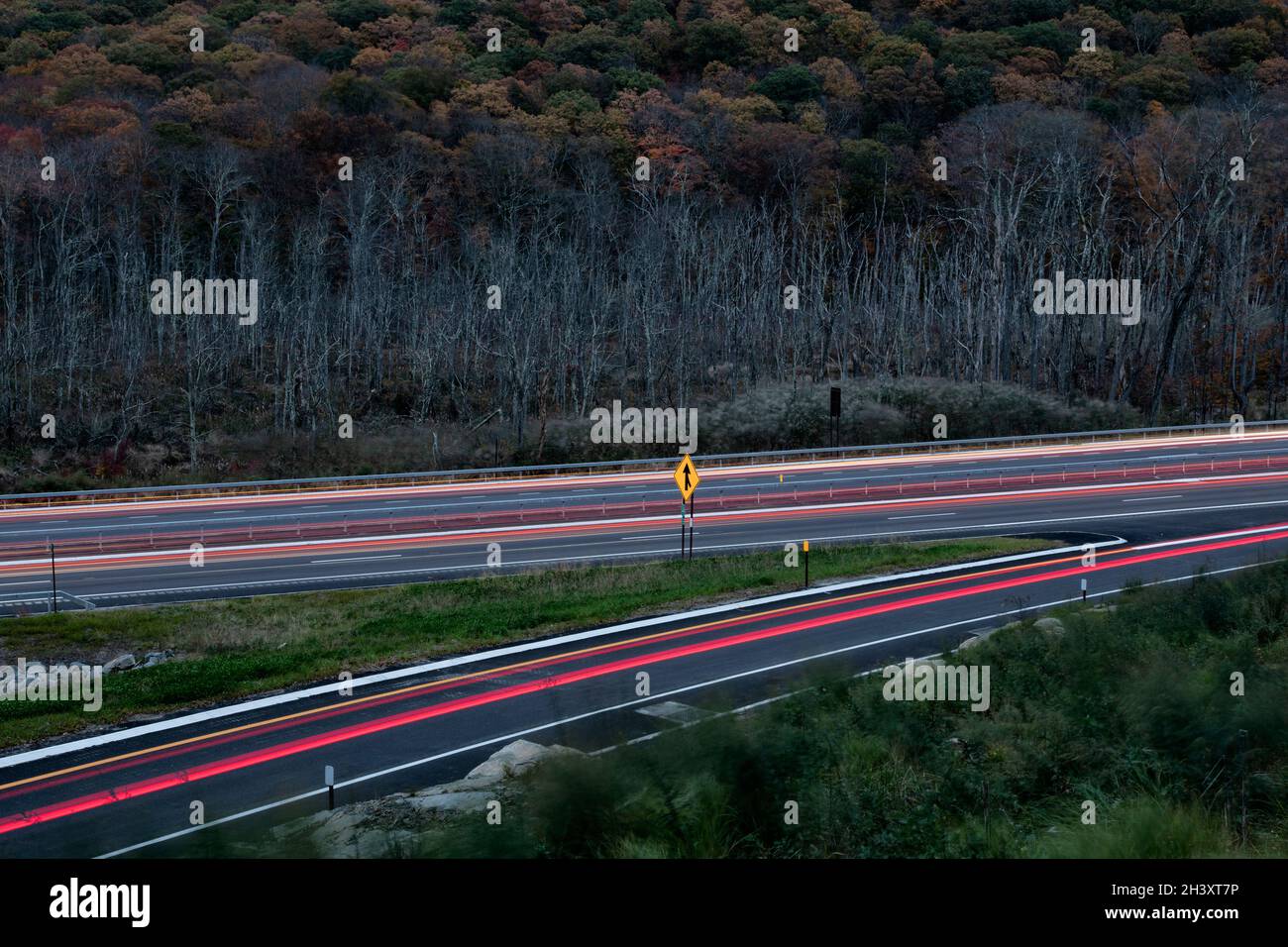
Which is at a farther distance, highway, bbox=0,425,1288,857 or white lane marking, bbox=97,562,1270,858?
highway, bbox=0,425,1288,857

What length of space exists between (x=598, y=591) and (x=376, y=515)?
11.8 metres

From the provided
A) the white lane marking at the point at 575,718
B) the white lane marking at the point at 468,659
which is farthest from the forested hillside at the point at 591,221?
the white lane marking at the point at 575,718

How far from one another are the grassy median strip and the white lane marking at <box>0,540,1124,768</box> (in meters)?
0.45

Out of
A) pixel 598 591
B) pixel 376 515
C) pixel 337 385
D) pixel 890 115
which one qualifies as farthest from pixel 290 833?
pixel 890 115

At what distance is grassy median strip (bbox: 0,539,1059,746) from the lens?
57.8ft

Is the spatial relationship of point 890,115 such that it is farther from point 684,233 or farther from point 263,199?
point 263,199

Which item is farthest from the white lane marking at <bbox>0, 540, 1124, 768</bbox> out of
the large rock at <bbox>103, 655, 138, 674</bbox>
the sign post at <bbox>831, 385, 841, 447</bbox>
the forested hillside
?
the forested hillside

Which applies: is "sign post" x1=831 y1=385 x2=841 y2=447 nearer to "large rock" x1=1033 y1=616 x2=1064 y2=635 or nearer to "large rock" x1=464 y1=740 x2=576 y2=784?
"large rock" x1=1033 y1=616 x2=1064 y2=635

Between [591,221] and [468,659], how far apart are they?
140ft

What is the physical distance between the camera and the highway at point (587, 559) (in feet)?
45.1

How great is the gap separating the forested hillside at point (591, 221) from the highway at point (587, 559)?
1114 cm

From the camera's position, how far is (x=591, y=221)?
5891 cm

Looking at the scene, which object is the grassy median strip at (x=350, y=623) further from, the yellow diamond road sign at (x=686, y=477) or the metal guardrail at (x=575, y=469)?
the metal guardrail at (x=575, y=469)

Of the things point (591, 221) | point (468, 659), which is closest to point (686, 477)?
point (468, 659)
